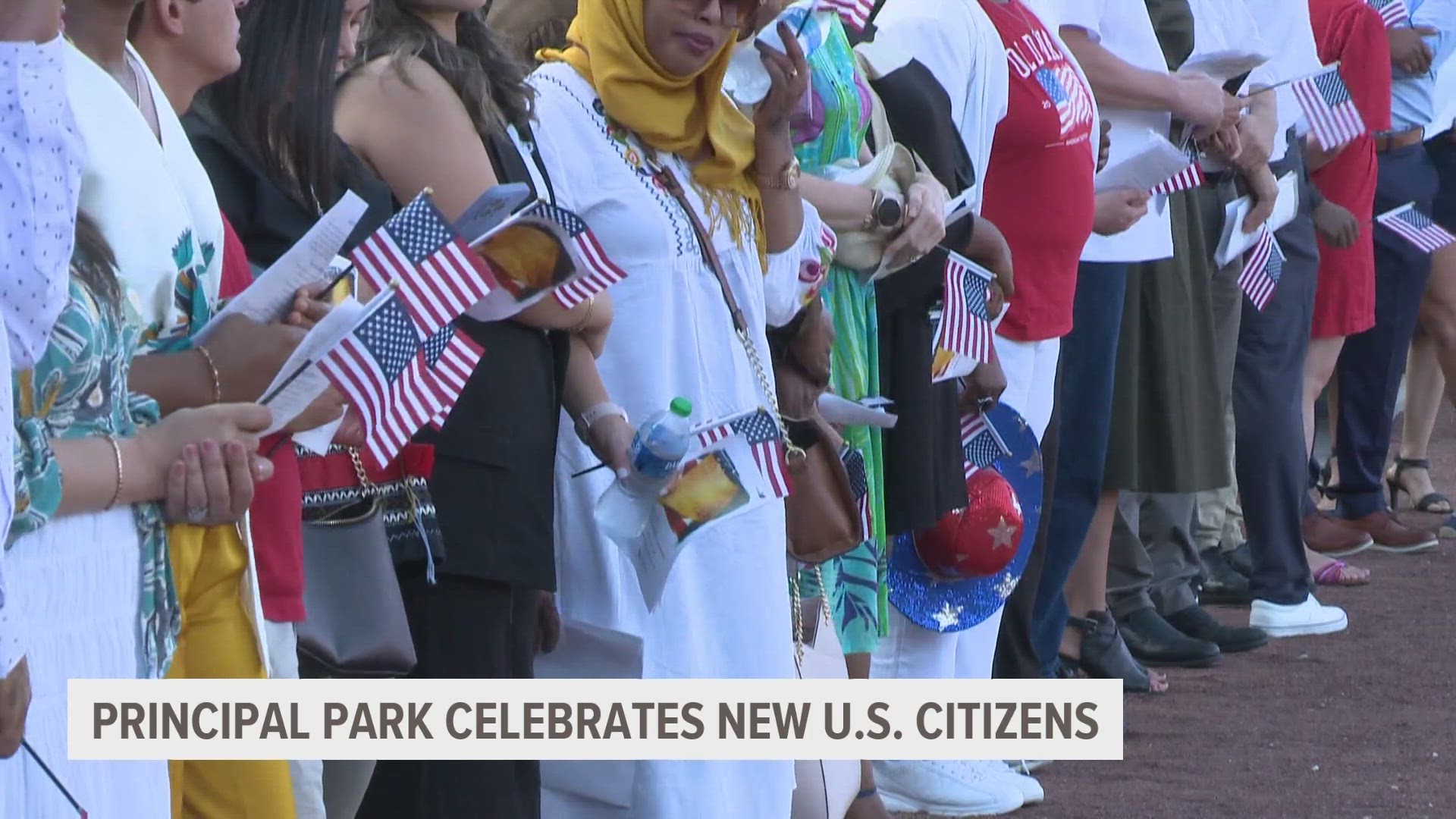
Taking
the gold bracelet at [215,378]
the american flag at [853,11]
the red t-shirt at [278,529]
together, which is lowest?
the red t-shirt at [278,529]

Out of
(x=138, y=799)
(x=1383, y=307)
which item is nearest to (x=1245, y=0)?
(x=1383, y=307)

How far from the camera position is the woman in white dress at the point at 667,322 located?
370 centimetres

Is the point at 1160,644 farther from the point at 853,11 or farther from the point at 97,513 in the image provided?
the point at 97,513

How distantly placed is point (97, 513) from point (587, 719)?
1.29 m

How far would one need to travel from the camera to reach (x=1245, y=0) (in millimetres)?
7312

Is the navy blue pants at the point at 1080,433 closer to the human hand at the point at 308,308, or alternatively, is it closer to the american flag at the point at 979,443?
the american flag at the point at 979,443

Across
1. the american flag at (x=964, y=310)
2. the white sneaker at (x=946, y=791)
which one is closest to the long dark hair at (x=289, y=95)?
the american flag at (x=964, y=310)

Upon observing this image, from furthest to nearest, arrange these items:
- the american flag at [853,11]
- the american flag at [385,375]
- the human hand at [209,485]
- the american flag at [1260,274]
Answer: the american flag at [1260,274] < the american flag at [853,11] < the american flag at [385,375] < the human hand at [209,485]

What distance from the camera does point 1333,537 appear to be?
8.88 metres

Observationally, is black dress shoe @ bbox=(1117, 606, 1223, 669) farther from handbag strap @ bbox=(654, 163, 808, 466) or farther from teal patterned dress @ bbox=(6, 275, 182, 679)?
teal patterned dress @ bbox=(6, 275, 182, 679)

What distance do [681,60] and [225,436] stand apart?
146 centimetres

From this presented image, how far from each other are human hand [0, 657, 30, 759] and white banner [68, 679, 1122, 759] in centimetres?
18

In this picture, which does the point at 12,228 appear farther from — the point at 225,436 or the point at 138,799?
the point at 138,799

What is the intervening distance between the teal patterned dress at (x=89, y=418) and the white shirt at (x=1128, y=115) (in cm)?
384
